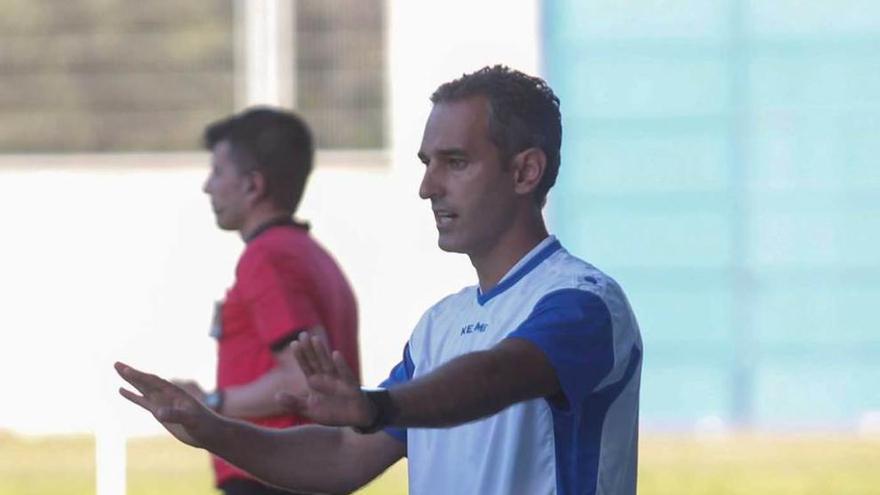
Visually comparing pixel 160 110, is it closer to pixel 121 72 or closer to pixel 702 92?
pixel 121 72

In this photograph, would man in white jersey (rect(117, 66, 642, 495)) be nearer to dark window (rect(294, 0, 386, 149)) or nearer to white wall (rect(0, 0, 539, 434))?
white wall (rect(0, 0, 539, 434))

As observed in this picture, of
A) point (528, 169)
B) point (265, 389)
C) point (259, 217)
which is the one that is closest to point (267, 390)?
point (265, 389)

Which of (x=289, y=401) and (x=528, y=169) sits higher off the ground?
(x=528, y=169)

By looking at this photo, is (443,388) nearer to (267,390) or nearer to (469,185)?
(469,185)

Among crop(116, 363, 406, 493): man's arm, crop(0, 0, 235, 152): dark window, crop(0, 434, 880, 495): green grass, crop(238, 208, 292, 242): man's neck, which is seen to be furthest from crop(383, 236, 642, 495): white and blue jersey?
crop(0, 0, 235, 152): dark window

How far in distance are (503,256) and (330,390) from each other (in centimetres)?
64

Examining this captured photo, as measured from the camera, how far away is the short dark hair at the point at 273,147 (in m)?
5.88

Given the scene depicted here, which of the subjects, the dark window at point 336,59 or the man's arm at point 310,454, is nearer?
the man's arm at point 310,454

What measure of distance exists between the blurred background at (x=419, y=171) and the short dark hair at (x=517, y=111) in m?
10.5

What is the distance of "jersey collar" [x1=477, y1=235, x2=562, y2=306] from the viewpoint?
362 centimetres

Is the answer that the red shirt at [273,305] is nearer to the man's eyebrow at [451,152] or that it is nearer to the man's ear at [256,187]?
the man's ear at [256,187]

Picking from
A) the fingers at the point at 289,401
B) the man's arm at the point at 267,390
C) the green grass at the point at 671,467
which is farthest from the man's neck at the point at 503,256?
the green grass at the point at 671,467

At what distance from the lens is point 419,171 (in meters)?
15.0

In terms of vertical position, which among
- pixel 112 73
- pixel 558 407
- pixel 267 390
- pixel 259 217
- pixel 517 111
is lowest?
pixel 267 390
